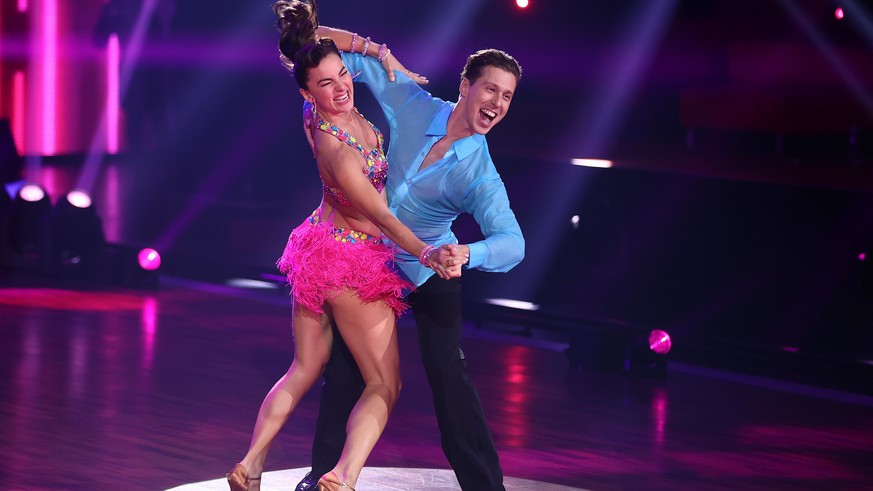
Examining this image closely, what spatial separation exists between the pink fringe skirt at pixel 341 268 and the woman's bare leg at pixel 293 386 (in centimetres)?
9

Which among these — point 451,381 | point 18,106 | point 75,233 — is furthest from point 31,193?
point 451,381

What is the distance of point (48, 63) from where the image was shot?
1312 cm

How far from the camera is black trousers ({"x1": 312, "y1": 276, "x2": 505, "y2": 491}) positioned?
369cm

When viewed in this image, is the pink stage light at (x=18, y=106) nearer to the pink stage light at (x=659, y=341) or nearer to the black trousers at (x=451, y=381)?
the pink stage light at (x=659, y=341)

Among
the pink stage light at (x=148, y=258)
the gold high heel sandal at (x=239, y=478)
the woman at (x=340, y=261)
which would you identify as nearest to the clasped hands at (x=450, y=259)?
the woman at (x=340, y=261)

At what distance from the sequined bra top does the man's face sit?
10.2 inches

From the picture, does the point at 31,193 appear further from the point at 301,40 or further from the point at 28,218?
the point at 301,40

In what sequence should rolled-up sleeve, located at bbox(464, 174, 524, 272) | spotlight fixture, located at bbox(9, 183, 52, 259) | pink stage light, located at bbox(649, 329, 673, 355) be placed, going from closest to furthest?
rolled-up sleeve, located at bbox(464, 174, 524, 272), pink stage light, located at bbox(649, 329, 673, 355), spotlight fixture, located at bbox(9, 183, 52, 259)

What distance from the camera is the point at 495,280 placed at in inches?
295

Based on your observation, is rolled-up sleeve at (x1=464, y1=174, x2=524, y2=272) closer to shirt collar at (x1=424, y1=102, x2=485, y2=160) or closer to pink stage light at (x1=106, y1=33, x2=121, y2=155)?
shirt collar at (x1=424, y1=102, x2=485, y2=160)

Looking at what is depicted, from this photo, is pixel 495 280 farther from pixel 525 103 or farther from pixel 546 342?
pixel 525 103

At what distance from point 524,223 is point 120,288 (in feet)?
7.85

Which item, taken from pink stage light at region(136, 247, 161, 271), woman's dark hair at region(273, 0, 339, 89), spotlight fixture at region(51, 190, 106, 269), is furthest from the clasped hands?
spotlight fixture at region(51, 190, 106, 269)

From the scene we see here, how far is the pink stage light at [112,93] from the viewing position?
13633 mm
